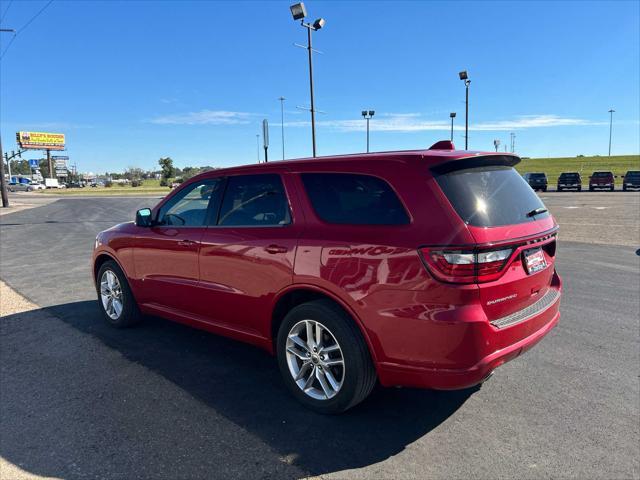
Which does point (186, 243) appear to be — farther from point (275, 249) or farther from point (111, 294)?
point (111, 294)

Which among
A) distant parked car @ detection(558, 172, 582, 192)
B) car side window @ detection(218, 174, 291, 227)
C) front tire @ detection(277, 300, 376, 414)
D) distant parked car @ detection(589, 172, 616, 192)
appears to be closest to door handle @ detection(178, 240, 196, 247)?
car side window @ detection(218, 174, 291, 227)

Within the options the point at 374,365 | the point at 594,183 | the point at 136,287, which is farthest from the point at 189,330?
the point at 594,183

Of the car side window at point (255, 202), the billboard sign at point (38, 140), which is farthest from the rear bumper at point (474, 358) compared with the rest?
the billboard sign at point (38, 140)

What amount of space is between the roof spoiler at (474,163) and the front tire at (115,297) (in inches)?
142

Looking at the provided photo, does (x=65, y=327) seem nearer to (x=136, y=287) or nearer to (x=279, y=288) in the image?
(x=136, y=287)

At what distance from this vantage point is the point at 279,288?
336cm

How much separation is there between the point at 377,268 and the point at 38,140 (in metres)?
146

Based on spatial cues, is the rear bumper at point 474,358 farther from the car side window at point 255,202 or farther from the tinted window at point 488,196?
the car side window at point 255,202

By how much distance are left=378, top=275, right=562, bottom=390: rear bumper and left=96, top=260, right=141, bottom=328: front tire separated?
124 inches

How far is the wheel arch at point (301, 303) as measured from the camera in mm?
2955

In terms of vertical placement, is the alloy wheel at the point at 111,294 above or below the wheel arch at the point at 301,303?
below

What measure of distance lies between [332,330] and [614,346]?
3062 mm

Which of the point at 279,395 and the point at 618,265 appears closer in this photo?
the point at 279,395

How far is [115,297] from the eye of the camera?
514cm
